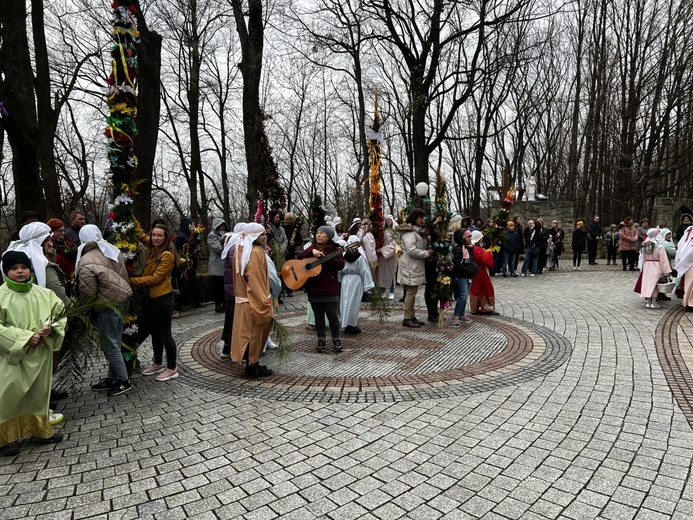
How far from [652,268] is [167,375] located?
978cm

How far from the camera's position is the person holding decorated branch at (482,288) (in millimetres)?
8727

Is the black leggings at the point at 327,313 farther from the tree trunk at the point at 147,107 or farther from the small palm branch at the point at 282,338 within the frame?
the tree trunk at the point at 147,107

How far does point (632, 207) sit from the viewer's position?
23219 mm

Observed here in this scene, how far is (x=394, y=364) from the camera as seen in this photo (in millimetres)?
5855

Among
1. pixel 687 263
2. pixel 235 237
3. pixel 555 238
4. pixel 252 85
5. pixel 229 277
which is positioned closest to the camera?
pixel 235 237

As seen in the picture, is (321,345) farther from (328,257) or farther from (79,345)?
(79,345)

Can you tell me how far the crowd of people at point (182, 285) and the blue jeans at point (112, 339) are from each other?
0.01 meters

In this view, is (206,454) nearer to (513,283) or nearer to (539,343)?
(539,343)

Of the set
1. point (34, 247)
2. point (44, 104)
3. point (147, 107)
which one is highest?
point (44, 104)

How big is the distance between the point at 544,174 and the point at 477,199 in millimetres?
13087

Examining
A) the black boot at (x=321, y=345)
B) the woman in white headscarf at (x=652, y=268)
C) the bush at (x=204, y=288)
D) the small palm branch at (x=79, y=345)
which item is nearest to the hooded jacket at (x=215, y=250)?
the bush at (x=204, y=288)

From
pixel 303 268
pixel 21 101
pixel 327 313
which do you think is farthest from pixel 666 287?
pixel 21 101

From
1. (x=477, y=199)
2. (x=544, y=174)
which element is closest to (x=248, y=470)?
(x=477, y=199)

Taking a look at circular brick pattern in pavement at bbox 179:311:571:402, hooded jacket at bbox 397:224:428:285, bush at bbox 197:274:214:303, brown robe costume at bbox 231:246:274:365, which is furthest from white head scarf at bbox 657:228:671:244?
bush at bbox 197:274:214:303
